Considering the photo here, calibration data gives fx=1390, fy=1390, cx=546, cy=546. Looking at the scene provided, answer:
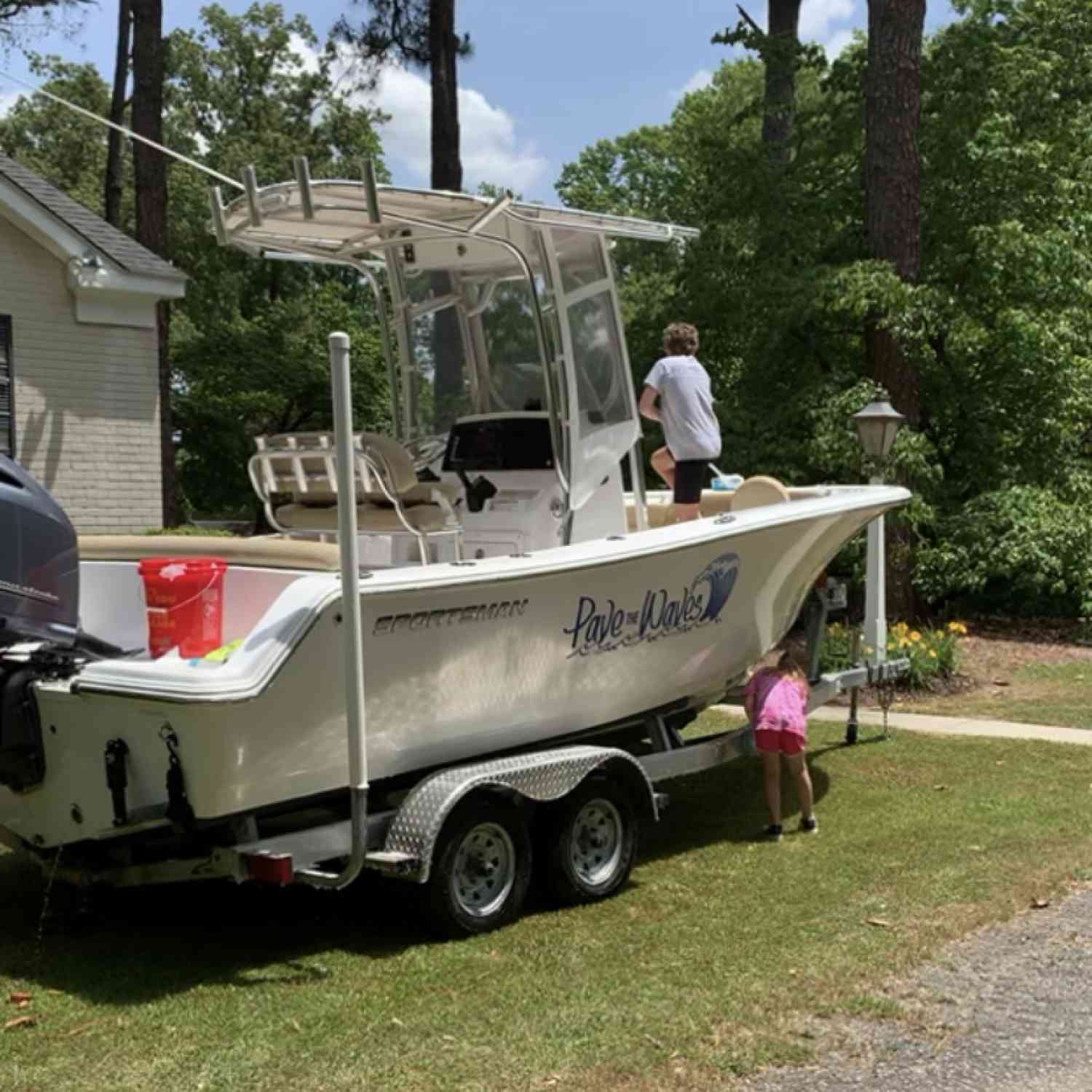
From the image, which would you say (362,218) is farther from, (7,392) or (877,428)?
(7,392)

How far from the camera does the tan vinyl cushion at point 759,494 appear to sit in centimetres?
Answer: 760

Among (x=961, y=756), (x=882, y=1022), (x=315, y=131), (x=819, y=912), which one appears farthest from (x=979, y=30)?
(x=315, y=131)

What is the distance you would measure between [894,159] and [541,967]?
35.6 feet

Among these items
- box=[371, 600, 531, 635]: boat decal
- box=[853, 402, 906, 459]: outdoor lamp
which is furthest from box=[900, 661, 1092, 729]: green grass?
box=[371, 600, 531, 635]: boat decal

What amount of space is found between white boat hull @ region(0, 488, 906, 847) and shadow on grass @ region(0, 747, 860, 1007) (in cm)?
53

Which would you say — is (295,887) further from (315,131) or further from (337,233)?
(315,131)

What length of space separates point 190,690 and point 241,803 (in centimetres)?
48

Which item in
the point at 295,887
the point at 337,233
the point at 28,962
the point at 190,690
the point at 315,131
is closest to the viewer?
the point at 190,690

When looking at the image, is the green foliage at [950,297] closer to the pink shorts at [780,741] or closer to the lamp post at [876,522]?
the lamp post at [876,522]

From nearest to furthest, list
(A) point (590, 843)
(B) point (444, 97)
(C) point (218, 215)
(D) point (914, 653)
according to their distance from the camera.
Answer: (A) point (590, 843)
(C) point (218, 215)
(D) point (914, 653)
(B) point (444, 97)

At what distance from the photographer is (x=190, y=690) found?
4500 mm

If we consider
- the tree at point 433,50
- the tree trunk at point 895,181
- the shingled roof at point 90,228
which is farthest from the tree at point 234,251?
the tree trunk at point 895,181

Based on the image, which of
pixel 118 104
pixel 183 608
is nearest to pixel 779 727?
pixel 183 608

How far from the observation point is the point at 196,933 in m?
5.61
